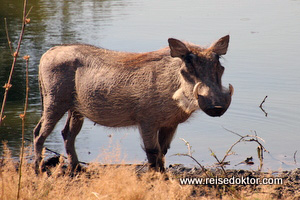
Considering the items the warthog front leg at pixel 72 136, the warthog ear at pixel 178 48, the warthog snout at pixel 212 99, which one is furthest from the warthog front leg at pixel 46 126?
the warthog snout at pixel 212 99

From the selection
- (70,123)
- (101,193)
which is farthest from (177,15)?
(101,193)

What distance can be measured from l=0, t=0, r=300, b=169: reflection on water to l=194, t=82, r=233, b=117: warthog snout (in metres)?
1.74

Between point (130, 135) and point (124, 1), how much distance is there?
14.2 meters

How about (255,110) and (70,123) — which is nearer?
(70,123)

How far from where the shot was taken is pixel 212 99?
4301 millimetres

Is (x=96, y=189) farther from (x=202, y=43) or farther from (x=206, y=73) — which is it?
(x=202, y=43)

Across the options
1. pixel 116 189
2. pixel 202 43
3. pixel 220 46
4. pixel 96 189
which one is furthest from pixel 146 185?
pixel 202 43

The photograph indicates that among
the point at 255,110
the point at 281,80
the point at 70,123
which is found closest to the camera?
the point at 70,123

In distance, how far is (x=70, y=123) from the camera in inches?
226

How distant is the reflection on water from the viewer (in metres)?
6.62

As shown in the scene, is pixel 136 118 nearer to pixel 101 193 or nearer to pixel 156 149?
pixel 156 149

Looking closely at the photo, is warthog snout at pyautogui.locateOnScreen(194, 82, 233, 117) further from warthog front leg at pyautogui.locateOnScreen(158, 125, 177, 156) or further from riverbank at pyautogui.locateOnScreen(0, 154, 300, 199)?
warthog front leg at pyautogui.locateOnScreen(158, 125, 177, 156)

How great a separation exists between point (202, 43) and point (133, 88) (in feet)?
18.3

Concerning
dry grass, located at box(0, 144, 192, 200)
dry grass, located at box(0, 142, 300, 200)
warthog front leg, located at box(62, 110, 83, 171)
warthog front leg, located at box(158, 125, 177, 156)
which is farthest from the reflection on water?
dry grass, located at box(0, 144, 192, 200)
